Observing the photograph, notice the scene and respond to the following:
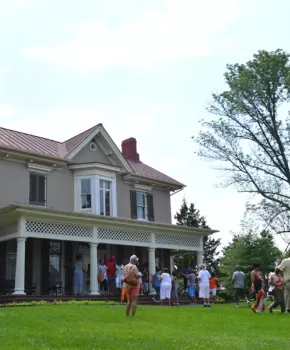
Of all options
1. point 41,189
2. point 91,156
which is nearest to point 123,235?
point 41,189

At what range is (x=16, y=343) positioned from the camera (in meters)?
8.20

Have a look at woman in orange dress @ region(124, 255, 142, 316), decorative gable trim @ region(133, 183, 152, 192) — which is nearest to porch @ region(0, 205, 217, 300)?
decorative gable trim @ region(133, 183, 152, 192)

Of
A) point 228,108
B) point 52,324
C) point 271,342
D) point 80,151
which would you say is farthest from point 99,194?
point 271,342

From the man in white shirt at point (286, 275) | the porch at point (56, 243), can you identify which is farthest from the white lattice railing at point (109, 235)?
the man in white shirt at point (286, 275)

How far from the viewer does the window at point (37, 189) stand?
24.0 metres

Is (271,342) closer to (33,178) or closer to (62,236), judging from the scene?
(62,236)

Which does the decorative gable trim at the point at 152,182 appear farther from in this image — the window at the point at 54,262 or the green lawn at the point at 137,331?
the green lawn at the point at 137,331

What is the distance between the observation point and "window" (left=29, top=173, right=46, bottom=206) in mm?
24016

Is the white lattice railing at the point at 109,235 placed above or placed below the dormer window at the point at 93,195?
below

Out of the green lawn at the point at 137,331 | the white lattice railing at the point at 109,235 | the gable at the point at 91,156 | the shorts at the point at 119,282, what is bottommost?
the green lawn at the point at 137,331

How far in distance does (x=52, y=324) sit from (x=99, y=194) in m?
15.6

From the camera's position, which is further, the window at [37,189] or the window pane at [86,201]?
the window pane at [86,201]

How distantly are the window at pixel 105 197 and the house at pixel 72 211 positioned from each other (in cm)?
5

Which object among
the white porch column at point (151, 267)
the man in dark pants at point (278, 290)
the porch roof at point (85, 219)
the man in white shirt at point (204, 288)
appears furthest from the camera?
the white porch column at point (151, 267)
